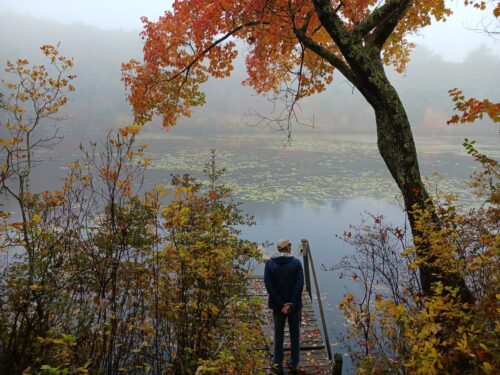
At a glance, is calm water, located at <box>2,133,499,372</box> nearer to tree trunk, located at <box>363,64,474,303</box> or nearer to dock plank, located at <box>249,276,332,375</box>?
dock plank, located at <box>249,276,332,375</box>

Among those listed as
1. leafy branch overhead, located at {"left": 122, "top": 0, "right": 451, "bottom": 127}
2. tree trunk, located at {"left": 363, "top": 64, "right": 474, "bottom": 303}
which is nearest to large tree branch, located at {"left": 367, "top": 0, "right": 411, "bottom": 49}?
tree trunk, located at {"left": 363, "top": 64, "right": 474, "bottom": 303}

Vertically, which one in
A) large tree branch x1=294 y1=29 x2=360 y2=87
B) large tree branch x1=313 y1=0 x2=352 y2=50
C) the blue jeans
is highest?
large tree branch x1=313 y1=0 x2=352 y2=50

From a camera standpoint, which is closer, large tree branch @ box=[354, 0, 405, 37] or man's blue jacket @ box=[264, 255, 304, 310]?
man's blue jacket @ box=[264, 255, 304, 310]

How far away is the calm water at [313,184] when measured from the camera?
16.0 metres

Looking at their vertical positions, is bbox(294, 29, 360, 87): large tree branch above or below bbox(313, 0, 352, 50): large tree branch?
below

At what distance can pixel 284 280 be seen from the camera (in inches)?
181

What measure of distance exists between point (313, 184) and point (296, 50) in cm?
1813

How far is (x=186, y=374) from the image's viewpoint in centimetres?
382

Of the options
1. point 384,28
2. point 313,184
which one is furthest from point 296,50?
point 313,184

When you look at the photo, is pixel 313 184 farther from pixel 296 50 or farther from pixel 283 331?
pixel 283 331

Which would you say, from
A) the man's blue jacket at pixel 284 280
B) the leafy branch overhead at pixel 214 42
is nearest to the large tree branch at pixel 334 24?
the leafy branch overhead at pixel 214 42

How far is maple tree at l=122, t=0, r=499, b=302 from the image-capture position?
4684 millimetres

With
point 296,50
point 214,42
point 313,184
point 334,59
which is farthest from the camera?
point 313,184

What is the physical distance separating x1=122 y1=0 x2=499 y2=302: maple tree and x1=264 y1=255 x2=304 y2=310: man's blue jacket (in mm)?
1505
